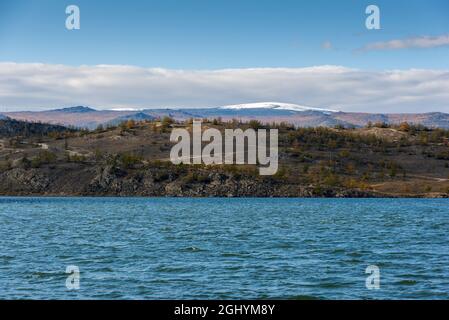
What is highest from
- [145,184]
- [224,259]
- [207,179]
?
[224,259]

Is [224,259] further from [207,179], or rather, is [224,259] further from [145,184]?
→ [145,184]

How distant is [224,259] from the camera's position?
5141cm

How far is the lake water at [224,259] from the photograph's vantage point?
38.9m

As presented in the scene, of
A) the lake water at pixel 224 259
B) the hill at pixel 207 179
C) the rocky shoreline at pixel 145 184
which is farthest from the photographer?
the rocky shoreline at pixel 145 184

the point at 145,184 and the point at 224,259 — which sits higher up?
the point at 224,259

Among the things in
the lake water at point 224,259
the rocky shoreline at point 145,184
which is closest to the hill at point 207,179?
the rocky shoreline at point 145,184

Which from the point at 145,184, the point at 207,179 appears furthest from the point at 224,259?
the point at 145,184

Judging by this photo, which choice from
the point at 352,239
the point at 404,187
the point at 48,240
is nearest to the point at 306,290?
the point at 352,239

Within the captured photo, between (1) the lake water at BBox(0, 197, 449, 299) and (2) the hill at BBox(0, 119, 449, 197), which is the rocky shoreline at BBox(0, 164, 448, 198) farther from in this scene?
(1) the lake water at BBox(0, 197, 449, 299)

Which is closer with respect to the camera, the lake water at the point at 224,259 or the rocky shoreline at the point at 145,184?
the lake water at the point at 224,259

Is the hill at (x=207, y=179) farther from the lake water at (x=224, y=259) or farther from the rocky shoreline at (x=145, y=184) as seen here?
the lake water at (x=224, y=259)
